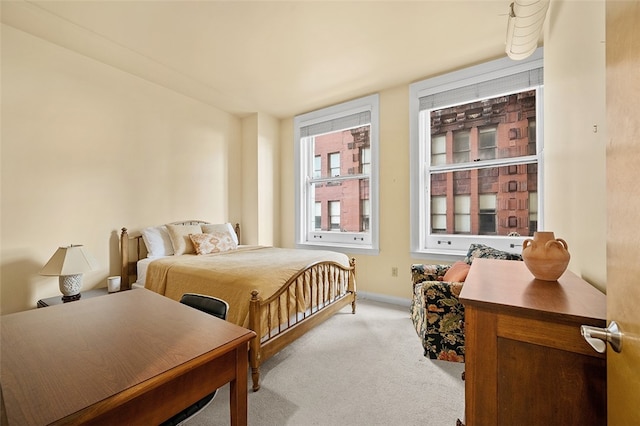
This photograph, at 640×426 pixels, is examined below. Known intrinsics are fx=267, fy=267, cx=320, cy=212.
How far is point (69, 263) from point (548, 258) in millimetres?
3245

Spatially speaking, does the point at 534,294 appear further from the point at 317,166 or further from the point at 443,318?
the point at 317,166

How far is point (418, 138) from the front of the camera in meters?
3.28

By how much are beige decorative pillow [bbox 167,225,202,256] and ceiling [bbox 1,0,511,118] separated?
5.94 ft

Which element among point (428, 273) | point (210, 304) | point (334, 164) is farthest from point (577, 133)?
point (334, 164)

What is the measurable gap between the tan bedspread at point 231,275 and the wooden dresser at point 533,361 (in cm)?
141

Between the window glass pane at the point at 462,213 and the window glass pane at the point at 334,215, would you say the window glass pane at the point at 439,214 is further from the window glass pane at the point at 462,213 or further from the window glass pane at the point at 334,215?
the window glass pane at the point at 334,215

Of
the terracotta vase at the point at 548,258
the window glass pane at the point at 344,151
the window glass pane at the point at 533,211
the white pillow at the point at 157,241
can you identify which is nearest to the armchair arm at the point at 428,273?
the window glass pane at the point at 533,211

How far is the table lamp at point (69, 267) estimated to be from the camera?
2217 millimetres

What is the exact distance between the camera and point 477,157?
3.06 metres

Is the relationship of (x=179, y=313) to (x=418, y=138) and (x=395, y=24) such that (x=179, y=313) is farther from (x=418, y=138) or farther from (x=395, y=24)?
Result: (x=418, y=138)

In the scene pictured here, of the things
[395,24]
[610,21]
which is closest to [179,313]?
[610,21]

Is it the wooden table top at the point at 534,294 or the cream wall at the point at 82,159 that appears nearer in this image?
the wooden table top at the point at 534,294

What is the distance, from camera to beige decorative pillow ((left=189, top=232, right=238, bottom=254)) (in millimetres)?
3189

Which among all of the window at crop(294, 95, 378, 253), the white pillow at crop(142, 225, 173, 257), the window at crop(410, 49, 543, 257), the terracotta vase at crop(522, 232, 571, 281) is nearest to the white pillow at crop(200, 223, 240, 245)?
the white pillow at crop(142, 225, 173, 257)
